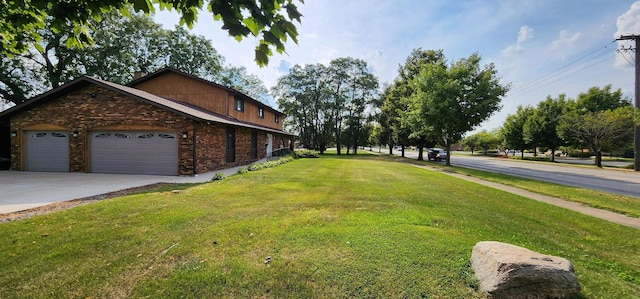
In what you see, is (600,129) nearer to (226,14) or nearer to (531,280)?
(531,280)

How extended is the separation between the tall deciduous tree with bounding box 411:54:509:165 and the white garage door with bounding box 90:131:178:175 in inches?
701

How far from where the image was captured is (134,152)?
496 inches

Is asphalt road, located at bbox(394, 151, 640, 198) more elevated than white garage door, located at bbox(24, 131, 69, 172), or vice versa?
white garage door, located at bbox(24, 131, 69, 172)

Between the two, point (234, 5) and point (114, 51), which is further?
point (114, 51)

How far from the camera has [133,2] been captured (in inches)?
119

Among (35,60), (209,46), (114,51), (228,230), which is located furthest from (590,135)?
(35,60)

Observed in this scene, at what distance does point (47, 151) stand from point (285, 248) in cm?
1668

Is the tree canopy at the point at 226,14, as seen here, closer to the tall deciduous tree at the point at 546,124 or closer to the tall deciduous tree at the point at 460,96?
the tall deciduous tree at the point at 460,96

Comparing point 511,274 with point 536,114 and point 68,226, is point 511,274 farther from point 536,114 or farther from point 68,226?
point 536,114

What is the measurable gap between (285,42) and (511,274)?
3.48 metres

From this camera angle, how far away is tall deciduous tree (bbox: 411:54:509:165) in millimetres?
18781

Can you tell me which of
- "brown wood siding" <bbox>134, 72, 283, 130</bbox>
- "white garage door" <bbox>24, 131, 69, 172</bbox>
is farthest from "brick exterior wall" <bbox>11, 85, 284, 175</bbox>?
"brown wood siding" <bbox>134, 72, 283, 130</bbox>

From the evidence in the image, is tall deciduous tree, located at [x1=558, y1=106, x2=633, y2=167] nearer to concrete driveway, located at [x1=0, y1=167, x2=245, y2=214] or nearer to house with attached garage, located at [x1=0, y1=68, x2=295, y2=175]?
house with attached garage, located at [x1=0, y1=68, x2=295, y2=175]

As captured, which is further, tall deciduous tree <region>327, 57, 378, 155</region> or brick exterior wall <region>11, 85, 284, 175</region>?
tall deciduous tree <region>327, 57, 378, 155</region>
